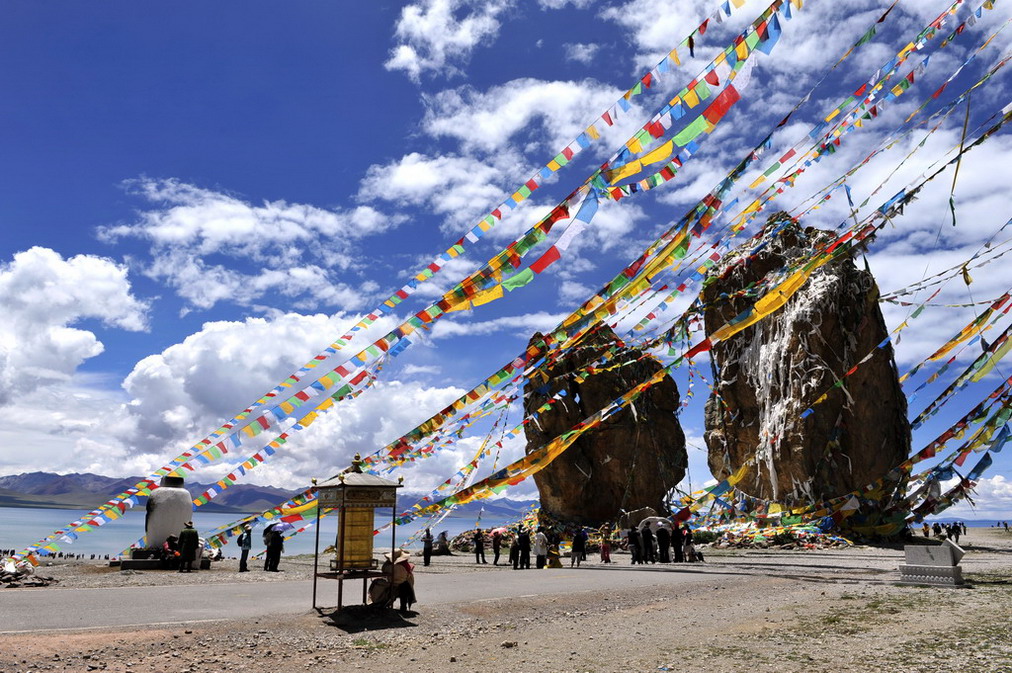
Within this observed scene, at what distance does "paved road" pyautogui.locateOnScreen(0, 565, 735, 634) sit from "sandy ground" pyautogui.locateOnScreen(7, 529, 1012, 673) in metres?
0.67

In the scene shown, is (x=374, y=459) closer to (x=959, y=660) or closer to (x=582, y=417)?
(x=959, y=660)

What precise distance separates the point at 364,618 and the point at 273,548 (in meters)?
9.61

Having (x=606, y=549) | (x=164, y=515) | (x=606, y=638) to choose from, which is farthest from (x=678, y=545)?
(x=164, y=515)

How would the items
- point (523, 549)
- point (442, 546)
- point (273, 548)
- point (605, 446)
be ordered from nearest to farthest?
point (273, 548) → point (523, 549) → point (442, 546) → point (605, 446)

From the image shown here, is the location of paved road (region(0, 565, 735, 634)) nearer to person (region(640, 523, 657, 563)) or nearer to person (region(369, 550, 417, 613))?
person (region(369, 550, 417, 613))

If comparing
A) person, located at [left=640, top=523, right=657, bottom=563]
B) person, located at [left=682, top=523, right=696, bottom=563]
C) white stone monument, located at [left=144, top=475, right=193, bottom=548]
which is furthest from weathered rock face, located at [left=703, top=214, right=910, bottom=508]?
white stone monument, located at [left=144, top=475, right=193, bottom=548]

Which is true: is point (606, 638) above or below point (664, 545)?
below

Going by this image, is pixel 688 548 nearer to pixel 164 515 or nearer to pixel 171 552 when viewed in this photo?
pixel 171 552

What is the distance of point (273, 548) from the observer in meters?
18.6

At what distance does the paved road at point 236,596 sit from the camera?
942 cm

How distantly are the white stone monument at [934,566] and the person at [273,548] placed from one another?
47.9ft

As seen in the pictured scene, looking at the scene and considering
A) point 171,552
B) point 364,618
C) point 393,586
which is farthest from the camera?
point 171,552

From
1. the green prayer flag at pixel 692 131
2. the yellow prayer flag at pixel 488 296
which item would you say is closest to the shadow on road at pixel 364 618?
the yellow prayer flag at pixel 488 296

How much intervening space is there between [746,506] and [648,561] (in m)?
10.1
